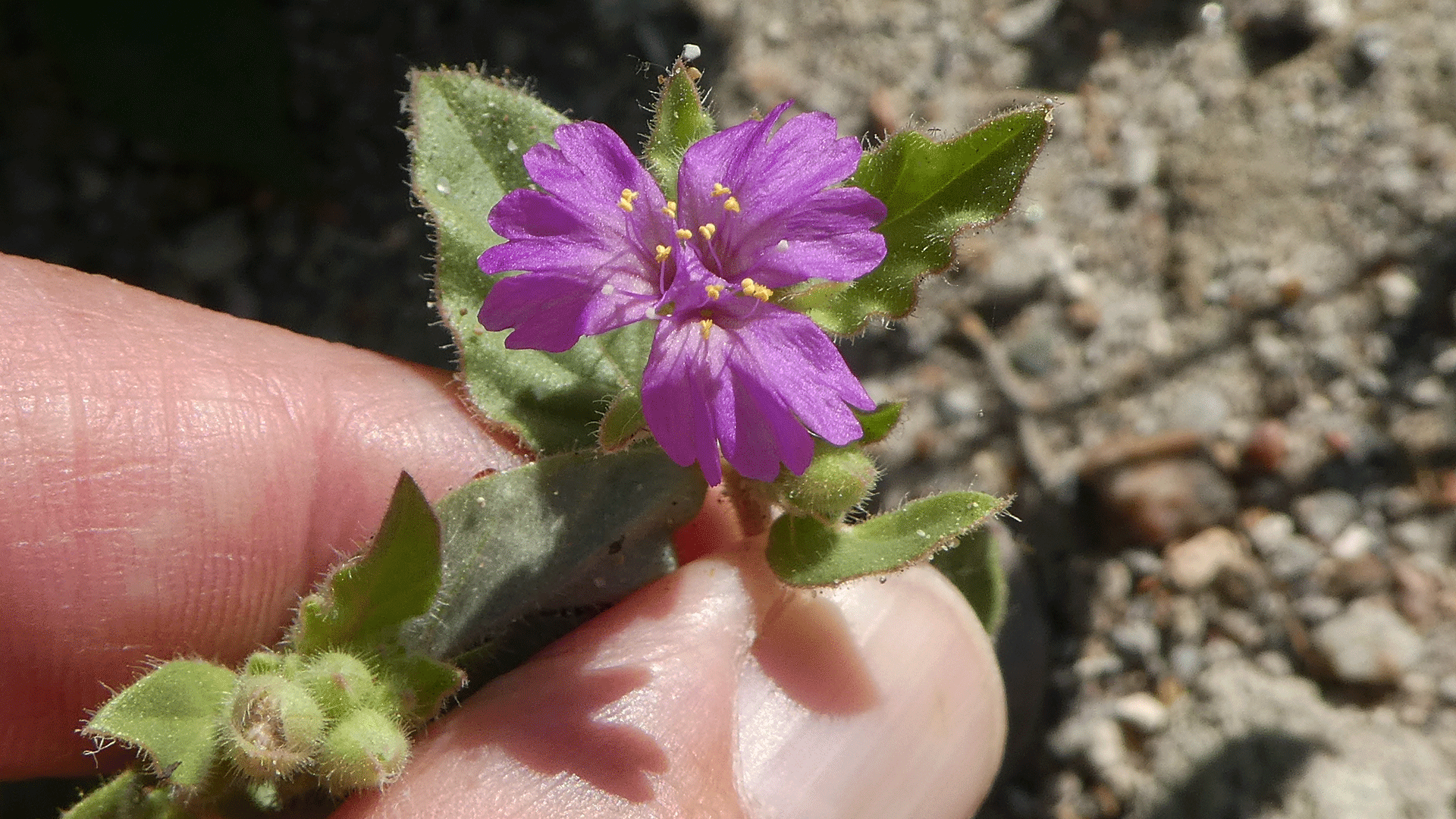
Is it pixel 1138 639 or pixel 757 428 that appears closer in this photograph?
pixel 757 428

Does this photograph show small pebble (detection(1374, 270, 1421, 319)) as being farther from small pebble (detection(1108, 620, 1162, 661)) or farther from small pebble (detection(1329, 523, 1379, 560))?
small pebble (detection(1108, 620, 1162, 661))

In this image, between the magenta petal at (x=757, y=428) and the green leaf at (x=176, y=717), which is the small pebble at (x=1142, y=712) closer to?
the magenta petal at (x=757, y=428)

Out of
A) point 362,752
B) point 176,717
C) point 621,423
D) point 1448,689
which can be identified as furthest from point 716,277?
point 1448,689

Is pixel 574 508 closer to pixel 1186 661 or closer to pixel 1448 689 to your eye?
pixel 1186 661

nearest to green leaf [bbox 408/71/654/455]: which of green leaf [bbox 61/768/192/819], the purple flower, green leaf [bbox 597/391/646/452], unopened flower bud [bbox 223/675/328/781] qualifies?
green leaf [bbox 597/391/646/452]

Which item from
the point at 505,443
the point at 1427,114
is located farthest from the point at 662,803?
the point at 1427,114

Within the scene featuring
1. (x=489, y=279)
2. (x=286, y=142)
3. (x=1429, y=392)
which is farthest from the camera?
(x=286, y=142)
